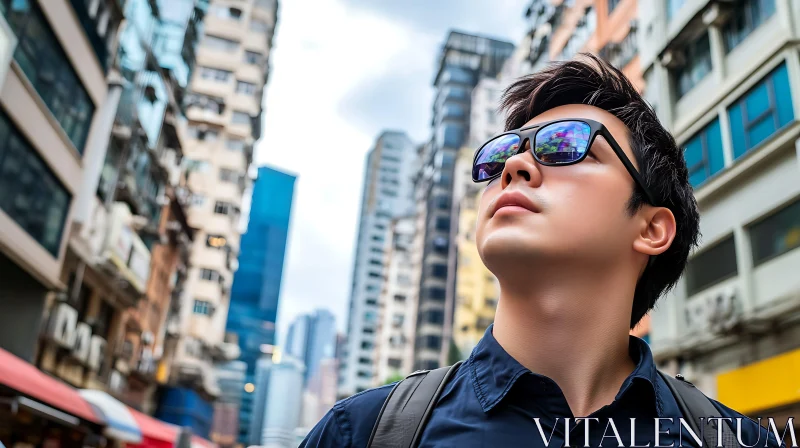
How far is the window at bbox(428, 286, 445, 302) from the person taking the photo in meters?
60.8

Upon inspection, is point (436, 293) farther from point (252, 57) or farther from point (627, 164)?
point (627, 164)

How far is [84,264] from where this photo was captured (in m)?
18.3

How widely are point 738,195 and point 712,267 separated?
1584mm

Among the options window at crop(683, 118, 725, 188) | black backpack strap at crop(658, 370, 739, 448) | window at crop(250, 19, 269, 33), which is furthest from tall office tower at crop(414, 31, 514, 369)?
black backpack strap at crop(658, 370, 739, 448)

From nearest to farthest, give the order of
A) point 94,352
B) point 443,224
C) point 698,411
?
point 698,411 → point 94,352 → point 443,224

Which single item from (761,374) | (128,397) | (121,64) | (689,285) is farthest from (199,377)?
(761,374)

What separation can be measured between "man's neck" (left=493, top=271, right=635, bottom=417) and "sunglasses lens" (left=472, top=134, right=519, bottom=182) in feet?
1.33

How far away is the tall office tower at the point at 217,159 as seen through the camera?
38.1 m

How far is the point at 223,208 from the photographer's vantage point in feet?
134

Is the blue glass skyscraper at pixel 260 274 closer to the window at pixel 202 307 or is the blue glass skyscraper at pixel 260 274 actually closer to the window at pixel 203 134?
the window at pixel 203 134

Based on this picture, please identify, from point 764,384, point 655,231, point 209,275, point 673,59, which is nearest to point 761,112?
point 673,59

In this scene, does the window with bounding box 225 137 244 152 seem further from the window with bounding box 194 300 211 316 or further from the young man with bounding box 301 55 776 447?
the young man with bounding box 301 55 776 447

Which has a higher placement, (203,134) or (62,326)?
(203,134)

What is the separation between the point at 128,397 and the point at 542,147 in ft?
92.1
